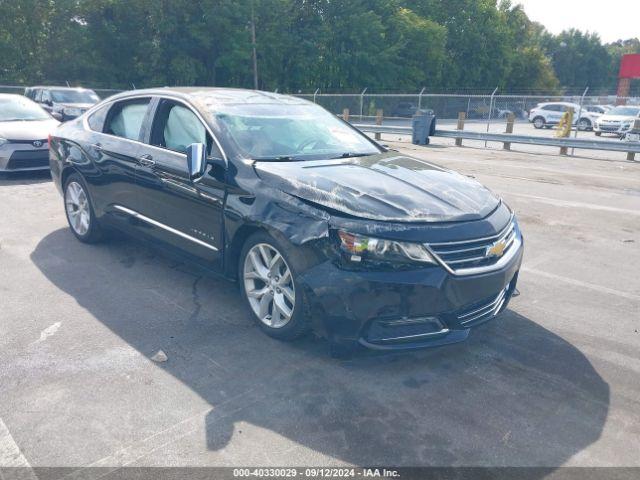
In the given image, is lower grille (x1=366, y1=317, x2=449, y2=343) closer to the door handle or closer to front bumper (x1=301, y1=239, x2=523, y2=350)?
front bumper (x1=301, y1=239, x2=523, y2=350)

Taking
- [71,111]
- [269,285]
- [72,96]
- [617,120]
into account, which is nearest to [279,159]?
[269,285]

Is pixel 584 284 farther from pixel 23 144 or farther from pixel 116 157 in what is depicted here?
pixel 23 144

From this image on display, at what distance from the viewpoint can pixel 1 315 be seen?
14.0 feet

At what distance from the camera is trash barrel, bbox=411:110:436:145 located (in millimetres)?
18703

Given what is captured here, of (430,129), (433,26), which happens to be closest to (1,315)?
(430,129)

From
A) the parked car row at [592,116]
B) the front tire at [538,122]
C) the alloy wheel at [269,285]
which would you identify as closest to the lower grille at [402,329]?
the alloy wheel at [269,285]

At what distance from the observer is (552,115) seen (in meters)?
31.5

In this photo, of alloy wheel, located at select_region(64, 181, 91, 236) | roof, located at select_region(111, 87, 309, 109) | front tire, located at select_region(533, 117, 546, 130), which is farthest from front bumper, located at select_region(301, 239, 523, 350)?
front tire, located at select_region(533, 117, 546, 130)

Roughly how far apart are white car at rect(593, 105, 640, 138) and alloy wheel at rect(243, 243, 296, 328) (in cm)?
2490

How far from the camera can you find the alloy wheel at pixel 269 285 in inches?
146

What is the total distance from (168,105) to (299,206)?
6.64 feet

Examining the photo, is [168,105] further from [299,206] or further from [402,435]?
[402,435]

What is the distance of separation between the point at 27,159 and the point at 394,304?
8557 mm

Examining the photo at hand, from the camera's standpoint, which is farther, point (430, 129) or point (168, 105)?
point (430, 129)
